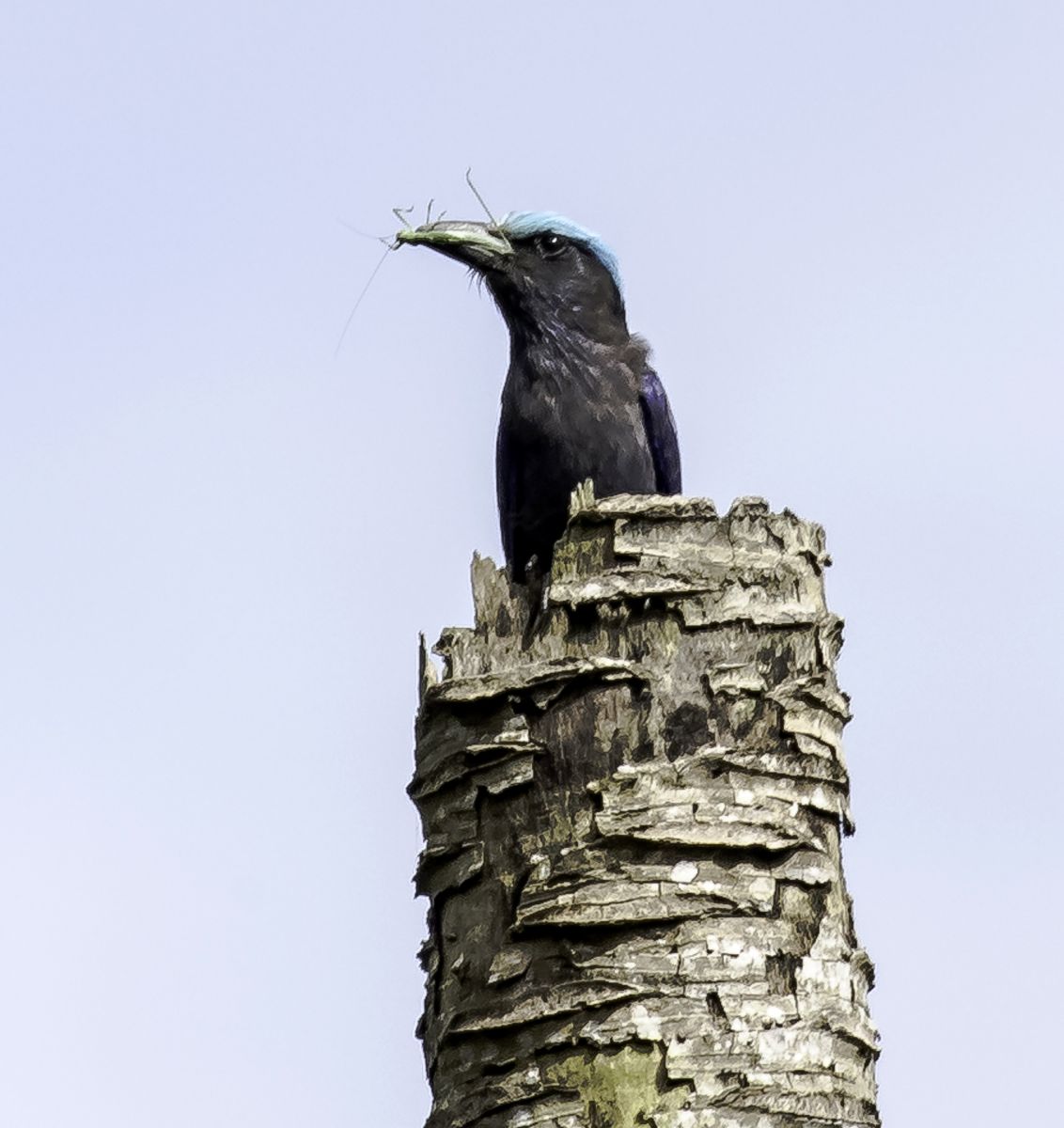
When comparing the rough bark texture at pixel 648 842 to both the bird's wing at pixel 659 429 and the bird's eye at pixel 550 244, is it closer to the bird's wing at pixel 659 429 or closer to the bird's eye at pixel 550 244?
the bird's wing at pixel 659 429

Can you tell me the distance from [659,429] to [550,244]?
1.07 m

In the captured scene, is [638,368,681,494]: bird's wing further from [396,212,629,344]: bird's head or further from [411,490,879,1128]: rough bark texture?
[411,490,879,1128]: rough bark texture

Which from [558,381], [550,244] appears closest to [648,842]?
[558,381]

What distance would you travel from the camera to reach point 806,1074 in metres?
4.17

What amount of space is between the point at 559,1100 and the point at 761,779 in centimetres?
85

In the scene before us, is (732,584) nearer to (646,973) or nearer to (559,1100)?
(646,973)

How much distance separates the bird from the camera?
877cm

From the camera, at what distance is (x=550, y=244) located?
9.38 m

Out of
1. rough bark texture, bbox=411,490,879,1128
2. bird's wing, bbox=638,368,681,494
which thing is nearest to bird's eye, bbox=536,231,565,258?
bird's wing, bbox=638,368,681,494

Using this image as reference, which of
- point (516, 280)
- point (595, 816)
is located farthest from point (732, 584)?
point (516, 280)

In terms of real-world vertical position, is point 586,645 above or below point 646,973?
above

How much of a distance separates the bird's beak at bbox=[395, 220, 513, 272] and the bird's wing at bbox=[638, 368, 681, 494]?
0.90m

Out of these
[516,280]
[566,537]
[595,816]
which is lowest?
[595,816]

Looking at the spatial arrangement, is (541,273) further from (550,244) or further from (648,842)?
(648,842)
